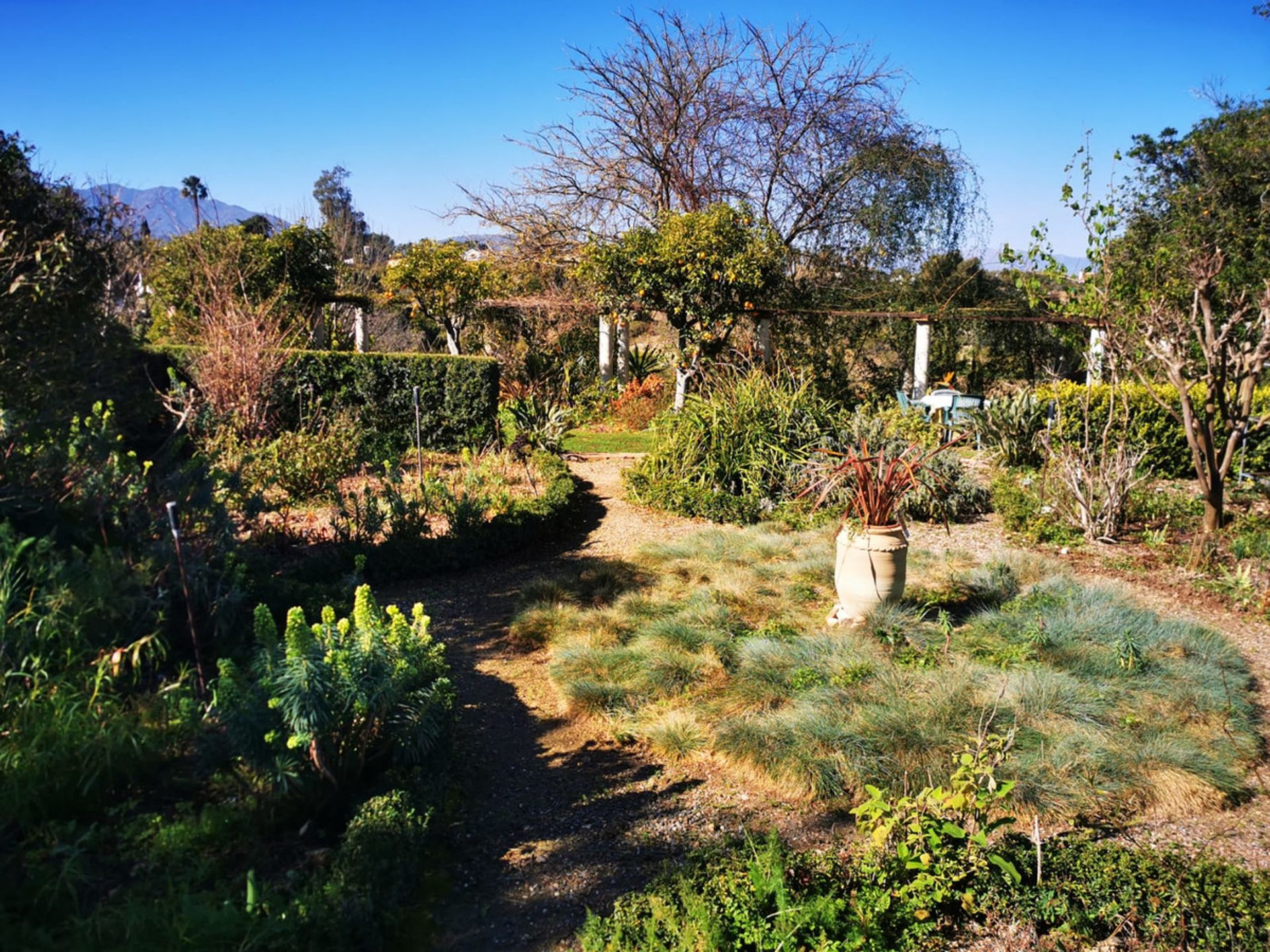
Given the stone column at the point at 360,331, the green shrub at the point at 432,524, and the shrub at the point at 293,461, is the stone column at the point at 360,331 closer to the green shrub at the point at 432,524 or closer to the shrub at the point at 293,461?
the shrub at the point at 293,461

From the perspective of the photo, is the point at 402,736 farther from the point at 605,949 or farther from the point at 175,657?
the point at 175,657

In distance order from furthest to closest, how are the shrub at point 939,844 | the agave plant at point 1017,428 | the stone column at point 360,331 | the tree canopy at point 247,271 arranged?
the stone column at point 360,331
the tree canopy at point 247,271
the agave plant at point 1017,428
the shrub at point 939,844

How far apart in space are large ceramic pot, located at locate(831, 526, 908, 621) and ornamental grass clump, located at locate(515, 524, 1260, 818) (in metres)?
0.12

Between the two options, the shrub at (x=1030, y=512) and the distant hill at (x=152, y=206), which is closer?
the distant hill at (x=152, y=206)

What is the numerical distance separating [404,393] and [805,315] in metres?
7.60

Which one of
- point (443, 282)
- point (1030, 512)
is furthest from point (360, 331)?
point (1030, 512)

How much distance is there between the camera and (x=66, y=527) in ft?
14.0

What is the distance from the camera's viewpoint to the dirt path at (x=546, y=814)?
2.80 m

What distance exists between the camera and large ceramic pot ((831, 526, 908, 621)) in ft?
16.6

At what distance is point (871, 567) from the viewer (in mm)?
5086

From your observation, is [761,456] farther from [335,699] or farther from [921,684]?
[335,699]

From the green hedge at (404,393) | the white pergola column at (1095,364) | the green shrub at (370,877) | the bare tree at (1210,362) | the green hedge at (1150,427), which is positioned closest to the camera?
the green shrub at (370,877)

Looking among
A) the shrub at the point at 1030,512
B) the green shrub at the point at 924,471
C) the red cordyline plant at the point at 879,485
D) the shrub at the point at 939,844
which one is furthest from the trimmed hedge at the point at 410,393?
the shrub at the point at 939,844

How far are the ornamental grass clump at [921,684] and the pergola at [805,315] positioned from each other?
27.3 feet
